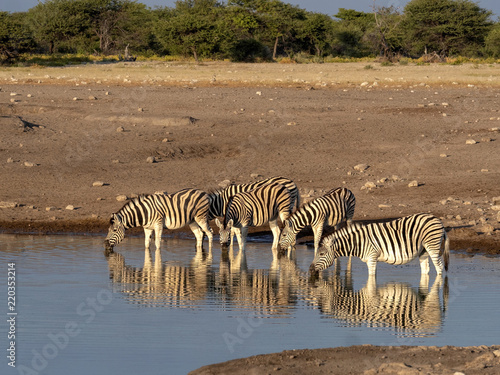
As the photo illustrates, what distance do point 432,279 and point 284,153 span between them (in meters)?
8.72

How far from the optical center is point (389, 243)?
1054 centimetres

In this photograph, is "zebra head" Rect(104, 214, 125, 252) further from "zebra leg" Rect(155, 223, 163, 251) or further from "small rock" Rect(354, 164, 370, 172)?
"small rock" Rect(354, 164, 370, 172)

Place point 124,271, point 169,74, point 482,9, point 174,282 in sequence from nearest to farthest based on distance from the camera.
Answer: point 174,282, point 124,271, point 169,74, point 482,9

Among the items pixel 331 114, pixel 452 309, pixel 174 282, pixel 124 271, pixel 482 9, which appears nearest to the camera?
pixel 452 309

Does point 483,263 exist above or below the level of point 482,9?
below

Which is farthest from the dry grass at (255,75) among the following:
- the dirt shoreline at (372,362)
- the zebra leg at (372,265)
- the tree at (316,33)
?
the dirt shoreline at (372,362)

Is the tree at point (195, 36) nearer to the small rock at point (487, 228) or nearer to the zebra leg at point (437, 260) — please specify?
the small rock at point (487, 228)

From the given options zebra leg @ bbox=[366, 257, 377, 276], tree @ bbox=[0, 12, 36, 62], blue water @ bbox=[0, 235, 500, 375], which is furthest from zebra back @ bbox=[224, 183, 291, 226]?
tree @ bbox=[0, 12, 36, 62]

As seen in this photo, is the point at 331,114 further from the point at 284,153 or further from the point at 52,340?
the point at 52,340

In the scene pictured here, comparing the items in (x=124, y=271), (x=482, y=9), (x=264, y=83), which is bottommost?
(x=124, y=271)

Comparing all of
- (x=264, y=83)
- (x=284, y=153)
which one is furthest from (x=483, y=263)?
(x=264, y=83)

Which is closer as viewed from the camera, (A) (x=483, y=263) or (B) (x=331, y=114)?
(A) (x=483, y=263)

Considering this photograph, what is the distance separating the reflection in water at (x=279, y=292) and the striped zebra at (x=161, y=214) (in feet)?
2.95

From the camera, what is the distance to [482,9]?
5666 centimetres
